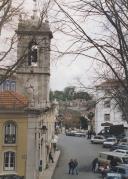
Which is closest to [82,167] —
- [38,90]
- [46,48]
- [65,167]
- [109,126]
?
[65,167]

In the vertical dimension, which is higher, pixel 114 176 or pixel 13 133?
pixel 13 133

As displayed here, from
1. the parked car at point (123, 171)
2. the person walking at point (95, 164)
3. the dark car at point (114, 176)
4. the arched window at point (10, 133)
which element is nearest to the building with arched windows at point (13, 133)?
the arched window at point (10, 133)

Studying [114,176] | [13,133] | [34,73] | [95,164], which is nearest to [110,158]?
[95,164]

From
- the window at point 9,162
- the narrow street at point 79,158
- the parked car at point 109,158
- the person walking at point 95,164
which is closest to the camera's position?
the window at point 9,162

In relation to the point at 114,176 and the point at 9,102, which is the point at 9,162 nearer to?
the point at 9,102

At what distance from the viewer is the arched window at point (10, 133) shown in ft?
141

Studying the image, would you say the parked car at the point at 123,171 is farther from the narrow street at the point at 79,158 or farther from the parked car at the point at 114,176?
the narrow street at the point at 79,158

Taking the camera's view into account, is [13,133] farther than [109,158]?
No

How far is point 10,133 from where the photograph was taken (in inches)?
1695

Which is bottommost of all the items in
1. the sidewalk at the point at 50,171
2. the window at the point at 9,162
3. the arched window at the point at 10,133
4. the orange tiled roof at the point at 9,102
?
the sidewalk at the point at 50,171

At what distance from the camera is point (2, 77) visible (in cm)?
2064

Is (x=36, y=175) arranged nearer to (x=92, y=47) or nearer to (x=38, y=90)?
(x=38, y=90)

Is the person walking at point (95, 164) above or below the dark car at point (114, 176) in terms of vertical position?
above

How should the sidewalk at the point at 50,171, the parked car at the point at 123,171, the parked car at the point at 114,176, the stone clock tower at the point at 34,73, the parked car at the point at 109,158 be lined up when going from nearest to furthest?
the stone clock tower at the point at 34,73, the parked car at the point at 114,176, the parked car at the point at 123,171, the sidewalk at the point at 50,171, the parked car at the point at 109,158
